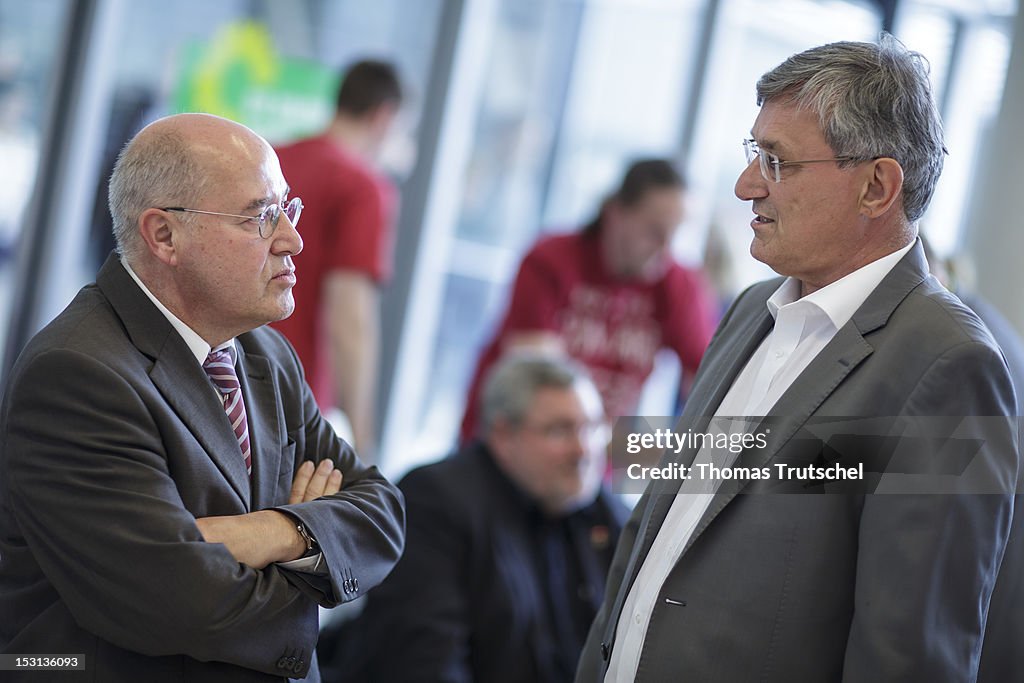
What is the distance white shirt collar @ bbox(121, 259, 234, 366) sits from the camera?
1.77 metres

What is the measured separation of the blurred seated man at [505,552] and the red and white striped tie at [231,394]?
1.03 metres

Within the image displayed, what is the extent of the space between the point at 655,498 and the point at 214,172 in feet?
2.96

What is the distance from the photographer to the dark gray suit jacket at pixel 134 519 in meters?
1.58

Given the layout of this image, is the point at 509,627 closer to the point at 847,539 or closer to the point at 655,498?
the point at 655,498

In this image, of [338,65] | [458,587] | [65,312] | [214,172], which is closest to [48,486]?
[65,312]

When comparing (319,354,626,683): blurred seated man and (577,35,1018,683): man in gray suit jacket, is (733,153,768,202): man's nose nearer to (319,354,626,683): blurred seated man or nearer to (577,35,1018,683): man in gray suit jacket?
(577,35,1018,683): man in gray suit jacket

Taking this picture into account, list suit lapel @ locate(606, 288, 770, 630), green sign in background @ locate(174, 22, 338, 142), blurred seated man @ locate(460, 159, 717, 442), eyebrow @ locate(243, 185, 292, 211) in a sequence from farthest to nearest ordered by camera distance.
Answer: green sign in background @ locate(174, 22, 338, 142), blurred seated man @ locate(460, 159, 717, 442), suit lapel @ locate(606, 288, 770, 630), eyebrow @ locate(243, 185, 292, 211)

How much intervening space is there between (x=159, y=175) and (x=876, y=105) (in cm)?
109

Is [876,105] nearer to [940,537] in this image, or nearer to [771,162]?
[771,162]

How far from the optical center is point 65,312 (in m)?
1.72

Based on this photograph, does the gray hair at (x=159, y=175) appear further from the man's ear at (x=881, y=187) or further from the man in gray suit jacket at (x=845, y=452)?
the man's ear at (x=881, y=187)

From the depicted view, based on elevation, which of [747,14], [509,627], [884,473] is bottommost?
[509,627]

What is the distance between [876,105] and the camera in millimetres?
1699

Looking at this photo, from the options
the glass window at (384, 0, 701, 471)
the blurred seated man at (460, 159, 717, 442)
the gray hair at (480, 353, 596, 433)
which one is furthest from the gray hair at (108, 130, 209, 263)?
the glass window at (384, 0, 701, 471)
